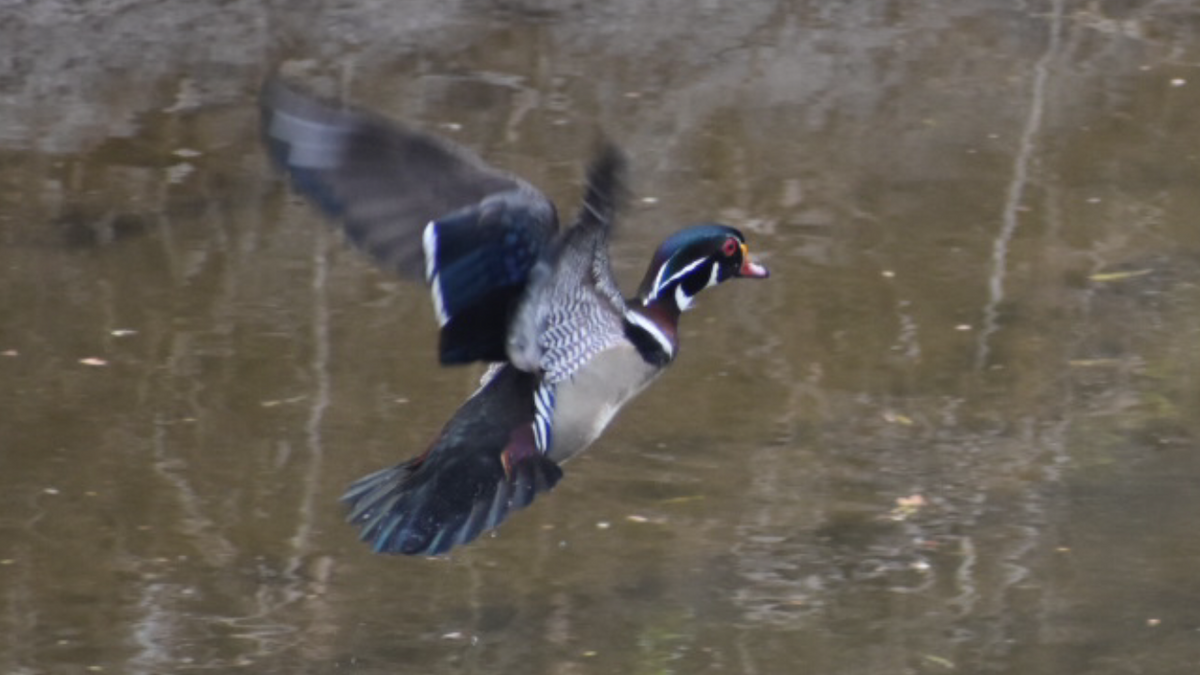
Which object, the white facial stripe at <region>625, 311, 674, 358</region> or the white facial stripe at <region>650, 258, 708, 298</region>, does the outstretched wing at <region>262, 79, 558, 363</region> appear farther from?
the white facial stripe at <region>650, 258, 708, 298</region>

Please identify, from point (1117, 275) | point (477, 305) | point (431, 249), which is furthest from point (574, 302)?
point (1117, 275)

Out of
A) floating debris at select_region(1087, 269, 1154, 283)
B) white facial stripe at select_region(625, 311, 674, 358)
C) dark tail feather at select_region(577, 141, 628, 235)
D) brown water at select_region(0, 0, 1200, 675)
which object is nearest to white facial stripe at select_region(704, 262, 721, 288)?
white facial stripe at select_region(625, 311, 674, 358)

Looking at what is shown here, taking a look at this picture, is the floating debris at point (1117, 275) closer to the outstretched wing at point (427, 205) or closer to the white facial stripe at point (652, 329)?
the white facial stripe at point (652, 329)

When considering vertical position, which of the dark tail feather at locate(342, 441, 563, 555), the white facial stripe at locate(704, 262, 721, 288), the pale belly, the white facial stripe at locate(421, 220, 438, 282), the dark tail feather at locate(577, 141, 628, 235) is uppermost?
the dark tail feather at locate(577, 141, 628, 235)

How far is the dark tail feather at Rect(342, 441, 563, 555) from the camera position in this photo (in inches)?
169

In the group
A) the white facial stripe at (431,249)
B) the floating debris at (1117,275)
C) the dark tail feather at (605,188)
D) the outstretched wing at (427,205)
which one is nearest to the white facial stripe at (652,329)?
the outstretched wing at (427,205)

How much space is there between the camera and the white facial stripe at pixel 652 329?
191 inches

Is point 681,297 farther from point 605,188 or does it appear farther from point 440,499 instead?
point 605,188

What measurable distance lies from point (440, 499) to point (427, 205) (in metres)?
0.61

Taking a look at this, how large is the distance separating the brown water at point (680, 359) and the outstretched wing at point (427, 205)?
89 cm

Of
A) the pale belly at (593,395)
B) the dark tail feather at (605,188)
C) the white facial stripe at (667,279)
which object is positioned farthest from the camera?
the white facial stripe at (667,279)

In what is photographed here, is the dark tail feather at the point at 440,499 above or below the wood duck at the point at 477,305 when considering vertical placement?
below

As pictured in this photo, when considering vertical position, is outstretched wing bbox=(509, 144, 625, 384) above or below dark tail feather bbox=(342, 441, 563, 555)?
above

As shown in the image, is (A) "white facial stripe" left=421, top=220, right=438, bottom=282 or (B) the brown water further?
(B) the brown water
